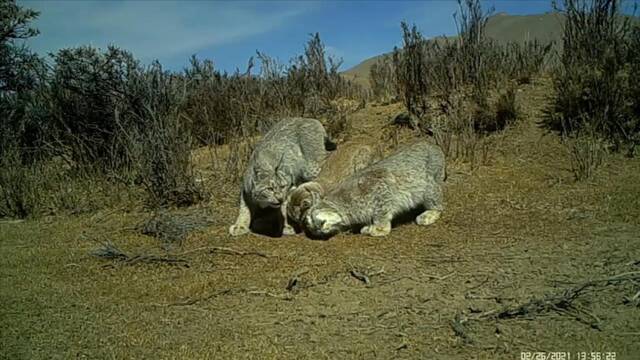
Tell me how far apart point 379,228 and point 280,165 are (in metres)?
1.55

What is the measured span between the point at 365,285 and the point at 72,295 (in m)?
2.49

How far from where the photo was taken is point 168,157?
27.1 ft

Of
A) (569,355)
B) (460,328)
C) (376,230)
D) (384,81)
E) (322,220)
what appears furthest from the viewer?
(384,81)

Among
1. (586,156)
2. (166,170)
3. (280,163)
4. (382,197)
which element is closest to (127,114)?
Result: (166,170)

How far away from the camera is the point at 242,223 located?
665 cm

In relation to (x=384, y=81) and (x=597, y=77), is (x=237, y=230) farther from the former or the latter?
(x=384, y=81)

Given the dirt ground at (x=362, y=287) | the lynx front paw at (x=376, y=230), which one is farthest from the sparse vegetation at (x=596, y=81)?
the lynx front paw at (x=376, y=230)

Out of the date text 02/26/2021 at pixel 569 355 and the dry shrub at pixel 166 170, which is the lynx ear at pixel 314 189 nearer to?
the dry shrub at pixel 166 170

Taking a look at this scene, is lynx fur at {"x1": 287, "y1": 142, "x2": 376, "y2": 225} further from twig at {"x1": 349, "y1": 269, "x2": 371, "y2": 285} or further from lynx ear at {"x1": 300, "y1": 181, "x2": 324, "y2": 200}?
twig at {"x1": 349, "y1": 269, "x2": 371, "y2": 285}

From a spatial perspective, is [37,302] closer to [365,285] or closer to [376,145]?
[365,285]

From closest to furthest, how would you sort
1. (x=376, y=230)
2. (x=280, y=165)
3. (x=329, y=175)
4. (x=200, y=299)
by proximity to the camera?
(x=200, y=299) < (x=376, y=230) < (x=280, y=165) < (x=329, y=175)

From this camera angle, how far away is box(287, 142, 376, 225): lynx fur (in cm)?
625

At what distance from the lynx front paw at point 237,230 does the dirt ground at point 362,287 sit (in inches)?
10.7

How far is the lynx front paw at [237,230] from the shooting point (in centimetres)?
644
